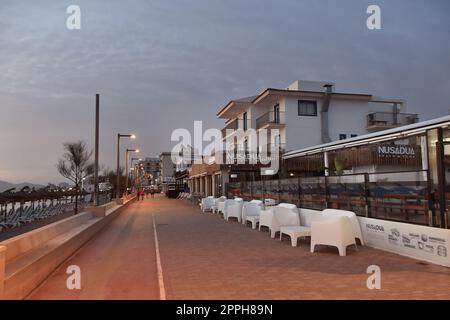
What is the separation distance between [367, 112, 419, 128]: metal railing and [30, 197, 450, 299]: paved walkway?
2577 centimetres

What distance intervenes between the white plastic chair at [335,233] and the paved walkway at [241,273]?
0.24 metres

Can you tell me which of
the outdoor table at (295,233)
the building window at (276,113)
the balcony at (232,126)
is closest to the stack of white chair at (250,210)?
the outdoor table at (295,233)

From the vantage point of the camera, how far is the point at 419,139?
694 inches

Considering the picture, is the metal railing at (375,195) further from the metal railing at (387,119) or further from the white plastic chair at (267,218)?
the metal railing at (387,119)

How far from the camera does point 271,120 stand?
112 feet

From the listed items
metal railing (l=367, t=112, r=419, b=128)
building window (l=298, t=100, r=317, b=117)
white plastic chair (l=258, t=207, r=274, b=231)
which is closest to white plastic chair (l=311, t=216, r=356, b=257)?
white plastic chair (l=258, t=207, r=274, b=231)

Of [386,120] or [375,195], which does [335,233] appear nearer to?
[375,195]

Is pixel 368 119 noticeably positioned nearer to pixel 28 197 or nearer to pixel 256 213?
pixel 256 213

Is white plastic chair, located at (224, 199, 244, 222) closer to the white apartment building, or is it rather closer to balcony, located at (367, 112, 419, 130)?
the white apartment building

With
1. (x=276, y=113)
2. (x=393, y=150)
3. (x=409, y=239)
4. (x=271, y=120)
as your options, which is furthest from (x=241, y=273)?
(x=271, y=120)

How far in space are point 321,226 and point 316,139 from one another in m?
23.8

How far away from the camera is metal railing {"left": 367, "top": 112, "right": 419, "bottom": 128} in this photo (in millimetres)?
33812

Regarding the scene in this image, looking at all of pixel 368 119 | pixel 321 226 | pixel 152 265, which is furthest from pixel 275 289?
pixel 368 119

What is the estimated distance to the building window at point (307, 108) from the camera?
107ft
